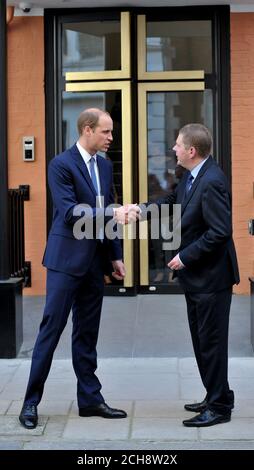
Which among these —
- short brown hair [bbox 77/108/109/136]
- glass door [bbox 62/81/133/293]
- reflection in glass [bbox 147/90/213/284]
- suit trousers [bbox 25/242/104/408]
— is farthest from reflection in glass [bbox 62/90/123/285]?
short brown hair [bbox 77/108/109/136]

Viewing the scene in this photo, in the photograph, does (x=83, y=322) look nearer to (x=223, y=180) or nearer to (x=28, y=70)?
(x=223, y=180)

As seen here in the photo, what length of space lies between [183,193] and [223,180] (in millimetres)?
355

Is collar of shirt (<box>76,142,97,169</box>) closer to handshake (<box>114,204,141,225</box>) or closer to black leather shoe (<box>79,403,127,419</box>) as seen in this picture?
handshake (<box>114,204,141,225</box>)

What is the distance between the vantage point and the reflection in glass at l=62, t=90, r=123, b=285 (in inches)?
362

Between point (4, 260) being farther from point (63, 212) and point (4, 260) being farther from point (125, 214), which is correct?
point (125, 214)

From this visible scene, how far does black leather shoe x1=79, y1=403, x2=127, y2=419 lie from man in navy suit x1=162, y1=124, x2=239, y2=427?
47cm

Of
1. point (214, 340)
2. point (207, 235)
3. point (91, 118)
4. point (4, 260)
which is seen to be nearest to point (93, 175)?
point (91, 118)

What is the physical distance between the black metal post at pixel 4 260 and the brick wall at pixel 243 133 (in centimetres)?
317

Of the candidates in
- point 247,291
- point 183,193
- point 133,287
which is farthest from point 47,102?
point 183,193

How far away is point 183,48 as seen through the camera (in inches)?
362

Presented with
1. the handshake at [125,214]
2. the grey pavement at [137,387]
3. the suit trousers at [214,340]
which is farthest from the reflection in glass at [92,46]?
the suit trousers at [214,340]

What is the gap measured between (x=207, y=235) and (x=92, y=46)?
483cm

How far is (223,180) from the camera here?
5.10m
